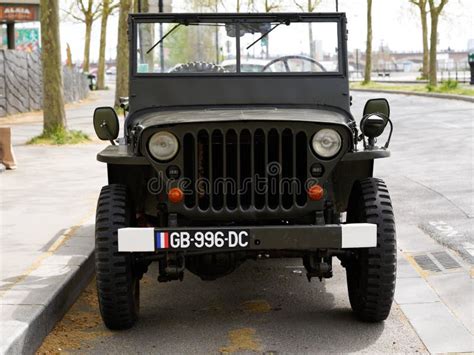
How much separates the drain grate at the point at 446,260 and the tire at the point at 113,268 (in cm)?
273

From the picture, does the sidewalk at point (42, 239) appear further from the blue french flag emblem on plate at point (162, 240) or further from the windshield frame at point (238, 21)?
the windshield frame at point (238, 21)

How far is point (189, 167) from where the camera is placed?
5219 millimetres

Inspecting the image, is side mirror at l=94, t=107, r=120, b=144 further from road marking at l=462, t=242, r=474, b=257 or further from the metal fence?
the metal fence

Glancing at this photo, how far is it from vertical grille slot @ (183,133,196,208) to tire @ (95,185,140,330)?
0.41m

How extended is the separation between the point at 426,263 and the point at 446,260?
186mm

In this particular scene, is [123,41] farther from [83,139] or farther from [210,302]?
[210,302]

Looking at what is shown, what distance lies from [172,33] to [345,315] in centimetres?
253

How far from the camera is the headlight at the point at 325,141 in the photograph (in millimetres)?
5160

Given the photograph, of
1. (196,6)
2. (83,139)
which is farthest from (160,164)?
(83,139)

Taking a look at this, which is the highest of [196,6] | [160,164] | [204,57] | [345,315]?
[196,6]

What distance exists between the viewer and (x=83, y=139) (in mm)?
18312

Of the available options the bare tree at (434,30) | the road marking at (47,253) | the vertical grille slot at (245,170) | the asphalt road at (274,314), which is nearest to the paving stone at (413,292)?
the asphalt road at (274,314)

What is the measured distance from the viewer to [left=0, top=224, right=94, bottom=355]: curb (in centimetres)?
482

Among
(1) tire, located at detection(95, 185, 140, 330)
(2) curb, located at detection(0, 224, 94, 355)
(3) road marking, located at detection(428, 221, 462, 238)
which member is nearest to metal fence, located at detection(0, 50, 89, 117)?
(3) road marking, located at detection(428, 221, 462, 238)
